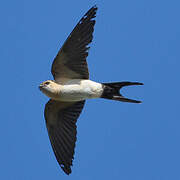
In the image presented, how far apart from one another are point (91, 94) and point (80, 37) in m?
0.89

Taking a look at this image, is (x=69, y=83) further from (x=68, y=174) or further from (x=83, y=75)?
(x=68, y=174)

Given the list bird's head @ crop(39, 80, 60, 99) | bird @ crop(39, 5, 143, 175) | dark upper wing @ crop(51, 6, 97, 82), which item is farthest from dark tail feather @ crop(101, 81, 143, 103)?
bird's head @ crop(39, 80, 60, 99)

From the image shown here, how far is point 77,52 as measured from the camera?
7930 millimetres

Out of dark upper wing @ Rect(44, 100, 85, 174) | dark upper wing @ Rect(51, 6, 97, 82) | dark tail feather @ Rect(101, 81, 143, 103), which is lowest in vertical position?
dark upper wing @ Rect(44, 100, 85, 174)

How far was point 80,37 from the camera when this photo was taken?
25.8 ft

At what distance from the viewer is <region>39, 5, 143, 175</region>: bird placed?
25.8 ft

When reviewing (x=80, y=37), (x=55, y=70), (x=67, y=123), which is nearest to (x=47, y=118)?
(x=67, y=123)

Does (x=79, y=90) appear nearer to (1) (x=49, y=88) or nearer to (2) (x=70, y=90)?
(2) (x=70, y=90)

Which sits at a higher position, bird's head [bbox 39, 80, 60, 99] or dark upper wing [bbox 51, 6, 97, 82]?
dark upper wing [bbox 51, 6, 97, 82]

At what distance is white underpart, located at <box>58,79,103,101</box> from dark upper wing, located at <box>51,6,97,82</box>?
0.49ft

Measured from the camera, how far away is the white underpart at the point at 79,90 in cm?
790

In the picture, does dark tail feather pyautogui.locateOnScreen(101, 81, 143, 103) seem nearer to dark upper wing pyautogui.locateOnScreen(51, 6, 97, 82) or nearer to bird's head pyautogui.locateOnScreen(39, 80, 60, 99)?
dark upper wing pyautogui.locateOnScreen(51, 6, 97, 82)

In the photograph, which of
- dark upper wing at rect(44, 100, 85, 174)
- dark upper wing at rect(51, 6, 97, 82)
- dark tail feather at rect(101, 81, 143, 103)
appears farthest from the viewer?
dark upper wing at rect(44, 100, 85, 174)

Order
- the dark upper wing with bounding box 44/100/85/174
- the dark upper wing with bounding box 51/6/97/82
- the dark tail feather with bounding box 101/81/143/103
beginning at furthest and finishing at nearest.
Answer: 1. the dark upper wing with bounding box 44/100/85/174
2. the dark tail feather with bounding box 101/81/143/103
3. the dark upper wing with bounding box 51/6/97/82
